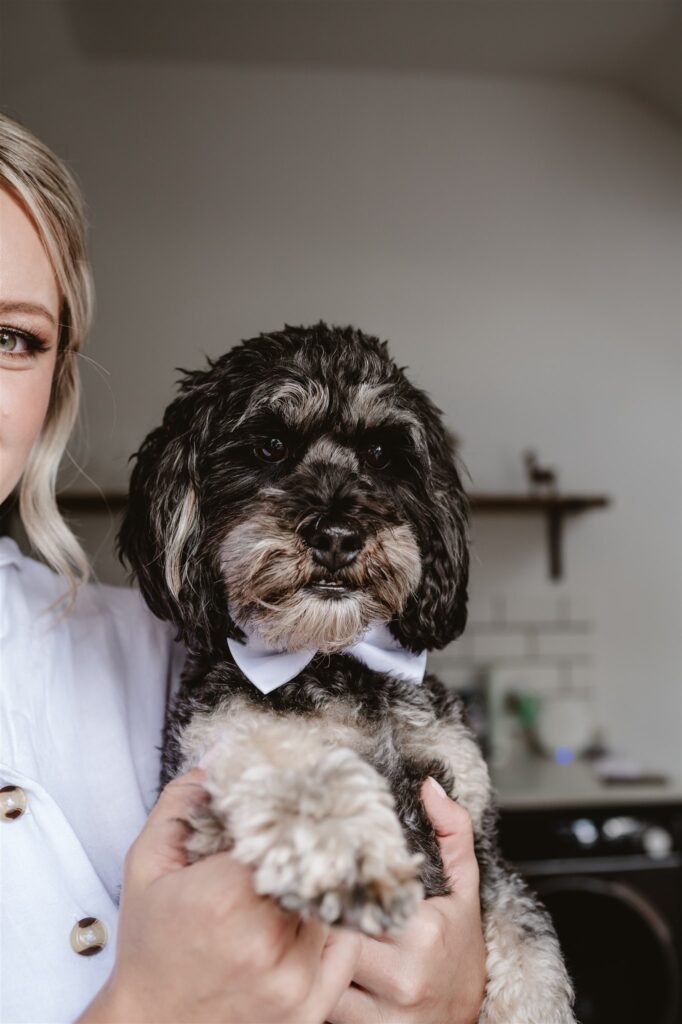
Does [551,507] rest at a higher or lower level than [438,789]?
higher

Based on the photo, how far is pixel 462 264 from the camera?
18.5 ft

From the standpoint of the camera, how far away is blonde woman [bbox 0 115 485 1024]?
1057mm

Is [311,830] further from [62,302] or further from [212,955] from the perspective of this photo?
[62,302]

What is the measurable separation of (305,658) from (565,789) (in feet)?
11.2

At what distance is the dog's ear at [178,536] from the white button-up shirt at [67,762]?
0.20 meters

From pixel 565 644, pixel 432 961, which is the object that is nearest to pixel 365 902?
pixel 432 961

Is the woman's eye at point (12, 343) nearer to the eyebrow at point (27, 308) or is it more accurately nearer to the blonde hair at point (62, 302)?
the eyebrow at point (27, 308)

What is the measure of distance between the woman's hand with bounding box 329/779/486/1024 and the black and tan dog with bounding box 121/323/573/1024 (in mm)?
37

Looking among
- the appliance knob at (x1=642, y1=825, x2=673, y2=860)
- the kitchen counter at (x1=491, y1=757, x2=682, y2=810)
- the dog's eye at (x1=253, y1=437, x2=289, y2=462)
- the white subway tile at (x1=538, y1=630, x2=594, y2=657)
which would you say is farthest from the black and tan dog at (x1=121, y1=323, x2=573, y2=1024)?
the white subway tile at (x1=538, y1=630, x2=594, y2=657)

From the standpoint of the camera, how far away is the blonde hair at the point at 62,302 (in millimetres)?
1557

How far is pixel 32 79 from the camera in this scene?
17.3ft

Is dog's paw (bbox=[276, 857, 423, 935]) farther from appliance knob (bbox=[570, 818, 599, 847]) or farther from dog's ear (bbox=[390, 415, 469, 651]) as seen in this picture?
appliance knob (bbox=[570, 818, 599, 847])

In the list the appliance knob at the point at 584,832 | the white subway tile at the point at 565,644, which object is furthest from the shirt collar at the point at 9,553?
the white subway tile at the point at 565,644

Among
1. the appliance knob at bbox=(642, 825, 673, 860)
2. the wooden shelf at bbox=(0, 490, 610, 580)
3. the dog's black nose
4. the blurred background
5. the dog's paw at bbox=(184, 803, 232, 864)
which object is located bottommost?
the appliance knob at bbox=(642, 825, 673, 860)
